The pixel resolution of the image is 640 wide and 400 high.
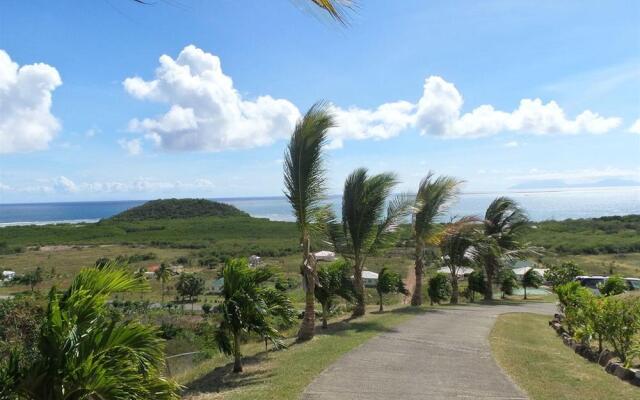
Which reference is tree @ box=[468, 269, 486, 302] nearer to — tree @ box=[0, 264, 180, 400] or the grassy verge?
the grassy verge

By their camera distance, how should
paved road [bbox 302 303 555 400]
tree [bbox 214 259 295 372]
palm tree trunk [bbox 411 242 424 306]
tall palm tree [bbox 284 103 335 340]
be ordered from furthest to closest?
1. palm tree trunk [bbox 411 242 424 306]
2. tall palm tree [bbox 284 103 335 340]
3. tree [bbox 214 259 295 372]
4. paved road [bbox 302 303 555 400]

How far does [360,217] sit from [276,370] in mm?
6752

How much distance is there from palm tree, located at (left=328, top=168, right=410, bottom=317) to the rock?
649cm

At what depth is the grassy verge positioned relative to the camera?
21.2 feet

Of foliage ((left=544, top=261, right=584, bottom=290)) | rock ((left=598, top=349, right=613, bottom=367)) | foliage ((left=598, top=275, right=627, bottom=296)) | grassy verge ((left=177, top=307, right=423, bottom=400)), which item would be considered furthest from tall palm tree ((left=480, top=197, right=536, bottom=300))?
rock ((left=598, top=349, right=613, bottom=367))

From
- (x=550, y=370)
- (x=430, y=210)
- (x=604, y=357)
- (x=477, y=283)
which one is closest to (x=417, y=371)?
(x=550, y=370)

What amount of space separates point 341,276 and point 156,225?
115439 mm

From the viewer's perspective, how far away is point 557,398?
597 cm

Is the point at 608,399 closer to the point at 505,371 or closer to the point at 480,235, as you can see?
the point at 505,371

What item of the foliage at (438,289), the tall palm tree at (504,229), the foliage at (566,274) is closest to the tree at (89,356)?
the foliage at (438,289)

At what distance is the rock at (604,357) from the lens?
7793 mm

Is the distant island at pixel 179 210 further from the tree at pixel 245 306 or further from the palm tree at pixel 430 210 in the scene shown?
the tree at pixel 245 306

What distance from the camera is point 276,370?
25.2ft

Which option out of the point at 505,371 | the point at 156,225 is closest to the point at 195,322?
the point at 505,371
